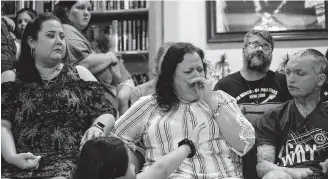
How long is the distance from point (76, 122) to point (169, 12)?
2178 mm

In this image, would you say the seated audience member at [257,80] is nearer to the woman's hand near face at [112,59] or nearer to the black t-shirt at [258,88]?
the black t-shirt at [258,88]

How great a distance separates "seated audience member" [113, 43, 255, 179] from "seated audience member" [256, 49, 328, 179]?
151mm

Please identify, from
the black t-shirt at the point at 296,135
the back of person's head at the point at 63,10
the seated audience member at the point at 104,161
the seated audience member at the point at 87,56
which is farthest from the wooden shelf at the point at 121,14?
the seated audience member at the point at 104,161

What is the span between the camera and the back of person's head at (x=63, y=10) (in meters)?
2.96

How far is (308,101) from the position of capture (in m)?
2.15

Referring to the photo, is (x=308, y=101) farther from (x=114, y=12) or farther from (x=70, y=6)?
(x=114, y=12)

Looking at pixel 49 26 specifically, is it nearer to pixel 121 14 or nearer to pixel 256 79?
pixel 256 79

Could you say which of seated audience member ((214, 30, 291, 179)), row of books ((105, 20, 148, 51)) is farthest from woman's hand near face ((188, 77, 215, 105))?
row of books ((105, 20, 148, 51))

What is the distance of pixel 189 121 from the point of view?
2.02 meters

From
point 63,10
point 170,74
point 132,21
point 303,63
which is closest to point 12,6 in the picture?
point 132,21

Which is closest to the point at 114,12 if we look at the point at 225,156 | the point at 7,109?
the point at 7,109

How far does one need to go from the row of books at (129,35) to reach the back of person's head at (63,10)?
1.13m

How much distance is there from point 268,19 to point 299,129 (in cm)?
206

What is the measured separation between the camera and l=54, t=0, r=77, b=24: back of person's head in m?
2.96
